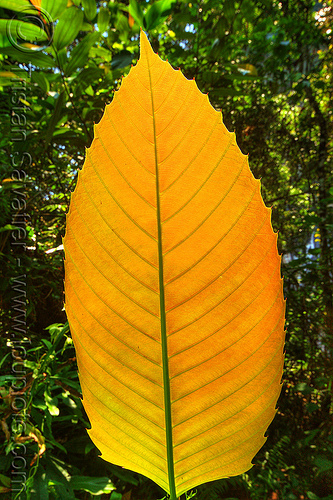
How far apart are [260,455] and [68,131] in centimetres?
227

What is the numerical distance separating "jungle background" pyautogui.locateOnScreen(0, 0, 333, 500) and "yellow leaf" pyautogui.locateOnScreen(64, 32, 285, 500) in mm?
616

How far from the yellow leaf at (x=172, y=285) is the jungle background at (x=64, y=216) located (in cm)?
62

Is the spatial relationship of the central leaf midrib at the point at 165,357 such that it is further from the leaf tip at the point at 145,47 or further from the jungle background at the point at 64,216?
the jungle background at the point at 64,216

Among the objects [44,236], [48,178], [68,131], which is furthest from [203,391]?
[48,178]

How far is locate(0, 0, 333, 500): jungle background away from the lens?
104 cm

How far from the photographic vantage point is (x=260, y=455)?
2.19 metres


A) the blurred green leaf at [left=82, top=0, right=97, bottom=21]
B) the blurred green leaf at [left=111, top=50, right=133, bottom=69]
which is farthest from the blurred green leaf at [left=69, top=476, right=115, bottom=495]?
the blurred green leaf at [left=82, top=0, right=97, bottom=21]

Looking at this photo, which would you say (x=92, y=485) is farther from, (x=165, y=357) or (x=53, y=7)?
(x=53, y=7)

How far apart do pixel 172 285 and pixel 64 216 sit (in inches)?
55.5

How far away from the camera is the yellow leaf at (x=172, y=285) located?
0.67 ft

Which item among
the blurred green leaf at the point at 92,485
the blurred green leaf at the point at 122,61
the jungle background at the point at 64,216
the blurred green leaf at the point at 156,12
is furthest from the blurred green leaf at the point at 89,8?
the blurred green leaf at the point at 92,485

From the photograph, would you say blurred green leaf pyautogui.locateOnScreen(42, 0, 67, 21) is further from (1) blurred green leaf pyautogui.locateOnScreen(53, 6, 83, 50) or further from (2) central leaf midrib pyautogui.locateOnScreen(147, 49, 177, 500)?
(2) central leaf midrib pyautogui.locateOnScreen(147, 49, 177, 500)

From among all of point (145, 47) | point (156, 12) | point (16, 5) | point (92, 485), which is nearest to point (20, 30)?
point (16, 5)

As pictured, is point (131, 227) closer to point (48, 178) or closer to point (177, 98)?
point (177, 98)
